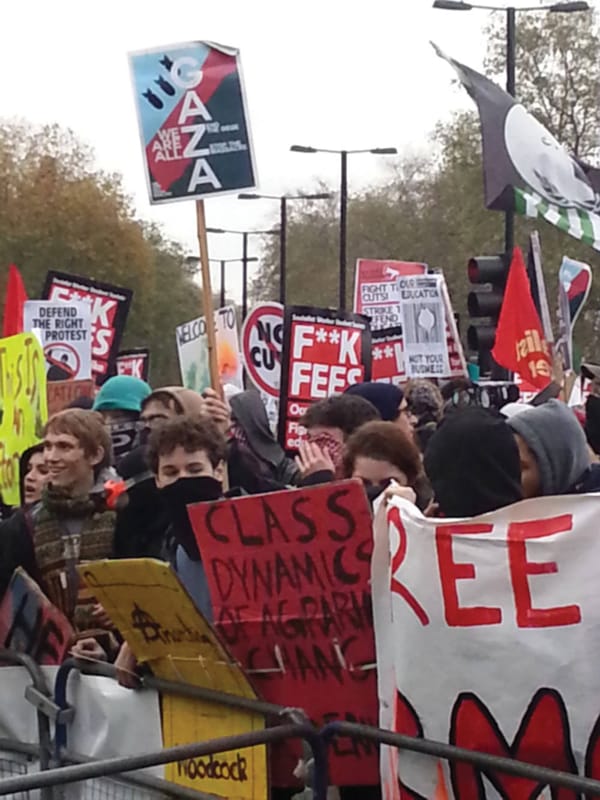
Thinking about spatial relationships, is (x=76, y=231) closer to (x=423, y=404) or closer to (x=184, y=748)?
(x=423, y=404)

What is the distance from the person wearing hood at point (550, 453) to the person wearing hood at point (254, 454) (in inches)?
105

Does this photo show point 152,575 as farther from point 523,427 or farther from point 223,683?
point 523,427

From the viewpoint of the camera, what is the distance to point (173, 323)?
61.3m

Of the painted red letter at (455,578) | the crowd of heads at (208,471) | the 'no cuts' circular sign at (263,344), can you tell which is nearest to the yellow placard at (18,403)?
the crowd of heads at (208,471)

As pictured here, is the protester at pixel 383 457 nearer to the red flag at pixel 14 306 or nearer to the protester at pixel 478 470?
the protester at pixel 478 470

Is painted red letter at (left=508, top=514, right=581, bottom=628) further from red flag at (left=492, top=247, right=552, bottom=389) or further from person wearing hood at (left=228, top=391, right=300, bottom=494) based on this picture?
red flag at (left=492, top=247, right=552, bottom=389)

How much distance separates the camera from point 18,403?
6.96m

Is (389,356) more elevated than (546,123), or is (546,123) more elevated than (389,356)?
(546,123)

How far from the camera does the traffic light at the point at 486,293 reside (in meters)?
12.3

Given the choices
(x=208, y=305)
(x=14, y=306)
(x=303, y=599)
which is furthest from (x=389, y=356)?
(x=303, y=599)

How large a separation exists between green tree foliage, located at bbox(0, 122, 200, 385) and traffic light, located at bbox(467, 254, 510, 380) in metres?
39.5

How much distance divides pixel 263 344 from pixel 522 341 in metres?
2.30

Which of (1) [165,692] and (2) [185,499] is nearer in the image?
(1) [165,692]

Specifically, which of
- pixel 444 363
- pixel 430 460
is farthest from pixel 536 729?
pixel 444 363
